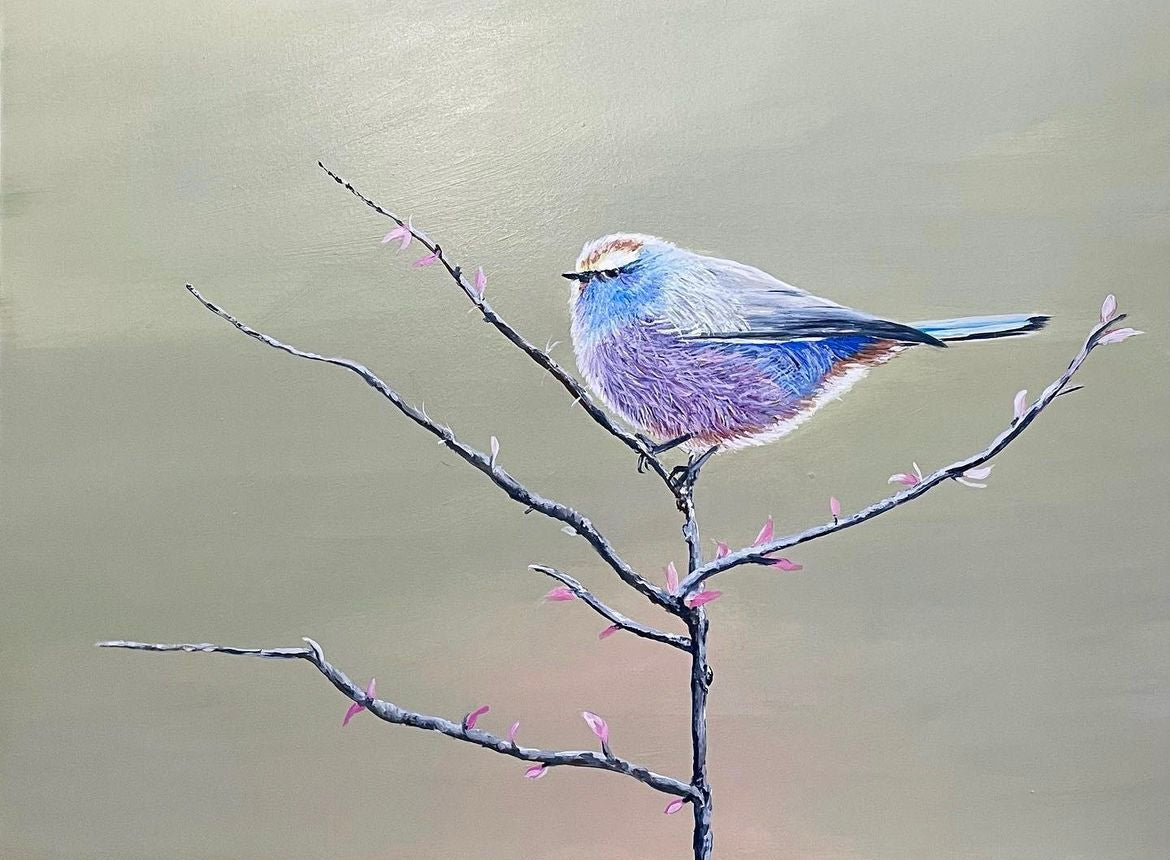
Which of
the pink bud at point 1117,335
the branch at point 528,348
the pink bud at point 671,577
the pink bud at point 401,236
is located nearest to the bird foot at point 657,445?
the branch at point 528,348

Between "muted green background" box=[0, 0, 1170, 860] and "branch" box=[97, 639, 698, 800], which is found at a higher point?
"muted green background" box=[0, 0, 1170, 860]

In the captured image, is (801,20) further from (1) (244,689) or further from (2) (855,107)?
(1) (244,689)

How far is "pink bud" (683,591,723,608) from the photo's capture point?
3.16 feet

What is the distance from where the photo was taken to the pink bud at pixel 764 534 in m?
0.99

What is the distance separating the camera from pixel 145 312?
1064 mm

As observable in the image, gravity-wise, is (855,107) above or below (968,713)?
above

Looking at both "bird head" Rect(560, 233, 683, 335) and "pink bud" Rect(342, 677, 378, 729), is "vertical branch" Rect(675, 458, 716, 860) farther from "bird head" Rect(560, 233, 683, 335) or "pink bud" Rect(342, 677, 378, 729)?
"pink bud" Rect(342, 677, 378, 729)

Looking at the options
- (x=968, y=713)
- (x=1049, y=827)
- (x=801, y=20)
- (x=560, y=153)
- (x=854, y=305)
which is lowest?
(x=1049, y=827)

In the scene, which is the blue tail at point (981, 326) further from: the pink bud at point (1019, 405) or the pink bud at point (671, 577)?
the pink bud at point (671, 577)

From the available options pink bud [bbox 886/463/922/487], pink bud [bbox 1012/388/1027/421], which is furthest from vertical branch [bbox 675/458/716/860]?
pink bud [bbox 1012/388/1027/421]

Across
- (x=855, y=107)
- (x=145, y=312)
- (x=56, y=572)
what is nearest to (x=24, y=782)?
(x=56, y=572)

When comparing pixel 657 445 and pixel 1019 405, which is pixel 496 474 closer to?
pixel 657 445

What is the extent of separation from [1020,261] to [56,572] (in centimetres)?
131

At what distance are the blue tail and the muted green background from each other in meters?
Result: 0.02
